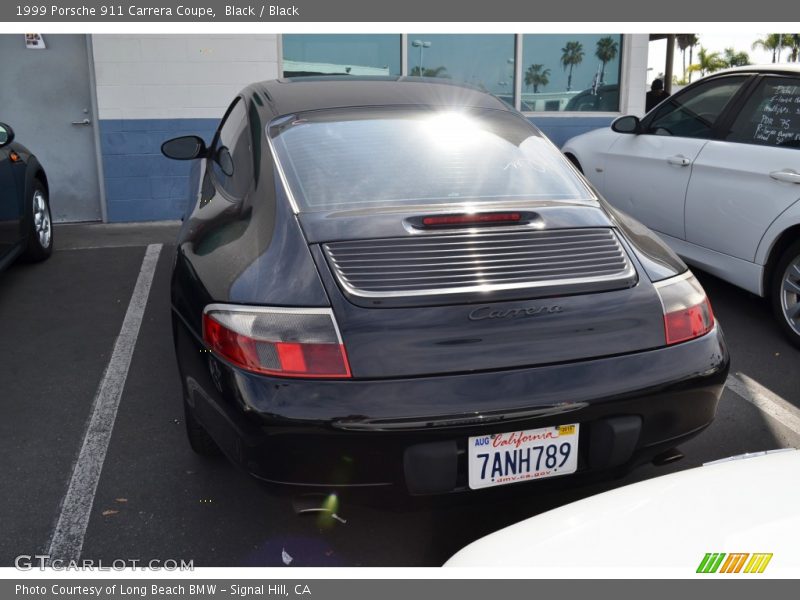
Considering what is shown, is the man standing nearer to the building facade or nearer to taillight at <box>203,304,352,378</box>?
the building facade

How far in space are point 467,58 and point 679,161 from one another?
182 inches

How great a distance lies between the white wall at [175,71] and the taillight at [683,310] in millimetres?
6703

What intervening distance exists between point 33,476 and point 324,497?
1.55 meters

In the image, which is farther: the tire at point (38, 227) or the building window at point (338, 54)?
the building window at point (338, 54)

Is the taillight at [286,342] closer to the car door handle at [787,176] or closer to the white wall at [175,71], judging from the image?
the car door handle at [787,176]

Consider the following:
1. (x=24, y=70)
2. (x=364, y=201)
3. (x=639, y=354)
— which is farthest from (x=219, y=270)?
(x=24, y=70)

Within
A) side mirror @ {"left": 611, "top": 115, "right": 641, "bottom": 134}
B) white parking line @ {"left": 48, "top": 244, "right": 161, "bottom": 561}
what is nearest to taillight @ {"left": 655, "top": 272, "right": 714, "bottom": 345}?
white parking line @ {"left": 48, "top": 244, "right": 161, "bottom": 561}

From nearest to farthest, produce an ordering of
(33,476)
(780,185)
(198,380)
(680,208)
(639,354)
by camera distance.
Result: (639,354) < (198,380) < (33,476) < (780,185) < (680,208)

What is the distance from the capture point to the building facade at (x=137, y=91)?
324 inches

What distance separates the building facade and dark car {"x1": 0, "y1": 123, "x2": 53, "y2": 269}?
1.76 m

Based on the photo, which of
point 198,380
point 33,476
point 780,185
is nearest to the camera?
point 198,380

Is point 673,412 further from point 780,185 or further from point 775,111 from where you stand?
point 775,111

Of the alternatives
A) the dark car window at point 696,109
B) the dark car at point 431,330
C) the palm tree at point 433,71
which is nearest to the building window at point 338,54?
the palm tree at point 433,71

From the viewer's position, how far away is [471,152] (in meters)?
3.30
